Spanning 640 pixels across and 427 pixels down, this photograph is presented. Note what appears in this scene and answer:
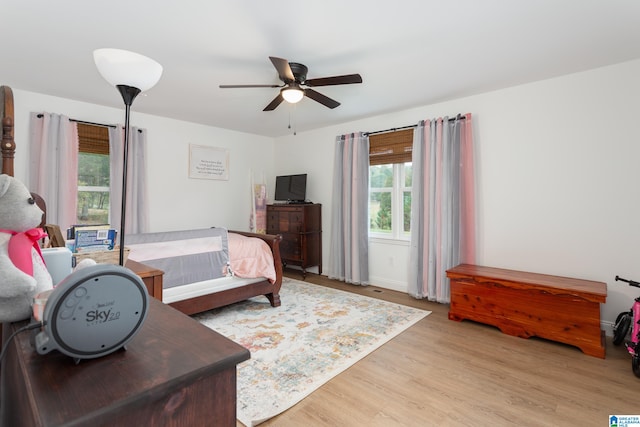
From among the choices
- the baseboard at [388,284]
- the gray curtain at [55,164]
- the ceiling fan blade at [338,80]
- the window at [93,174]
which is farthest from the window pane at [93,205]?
the baseboard at [388,284]

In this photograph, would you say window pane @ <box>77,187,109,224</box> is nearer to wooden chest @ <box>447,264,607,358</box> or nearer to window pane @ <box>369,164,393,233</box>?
window pane @ <box>369,164,393,233</box>

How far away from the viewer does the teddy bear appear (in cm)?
78

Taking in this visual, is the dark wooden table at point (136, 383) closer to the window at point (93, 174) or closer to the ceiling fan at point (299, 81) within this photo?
the ceiling fan at point (299, 81)

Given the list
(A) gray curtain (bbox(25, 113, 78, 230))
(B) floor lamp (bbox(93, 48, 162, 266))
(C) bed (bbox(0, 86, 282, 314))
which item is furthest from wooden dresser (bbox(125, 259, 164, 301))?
(A) gray curtain (bbox(25, 113, 78, 230))

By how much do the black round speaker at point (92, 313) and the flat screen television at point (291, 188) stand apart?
4346mm

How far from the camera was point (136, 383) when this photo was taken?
56 cm

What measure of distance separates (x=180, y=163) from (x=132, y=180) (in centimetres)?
73

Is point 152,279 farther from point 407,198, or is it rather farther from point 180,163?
point 407,198

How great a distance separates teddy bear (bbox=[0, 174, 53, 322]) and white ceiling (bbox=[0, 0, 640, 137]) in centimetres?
154

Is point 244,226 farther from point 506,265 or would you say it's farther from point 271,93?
point 506,265

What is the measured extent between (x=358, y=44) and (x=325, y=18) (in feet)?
1.35

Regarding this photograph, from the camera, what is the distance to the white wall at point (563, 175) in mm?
2658

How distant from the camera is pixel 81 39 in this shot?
2.24m

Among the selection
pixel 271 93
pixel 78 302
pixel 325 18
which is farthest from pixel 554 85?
pixel 78 302
